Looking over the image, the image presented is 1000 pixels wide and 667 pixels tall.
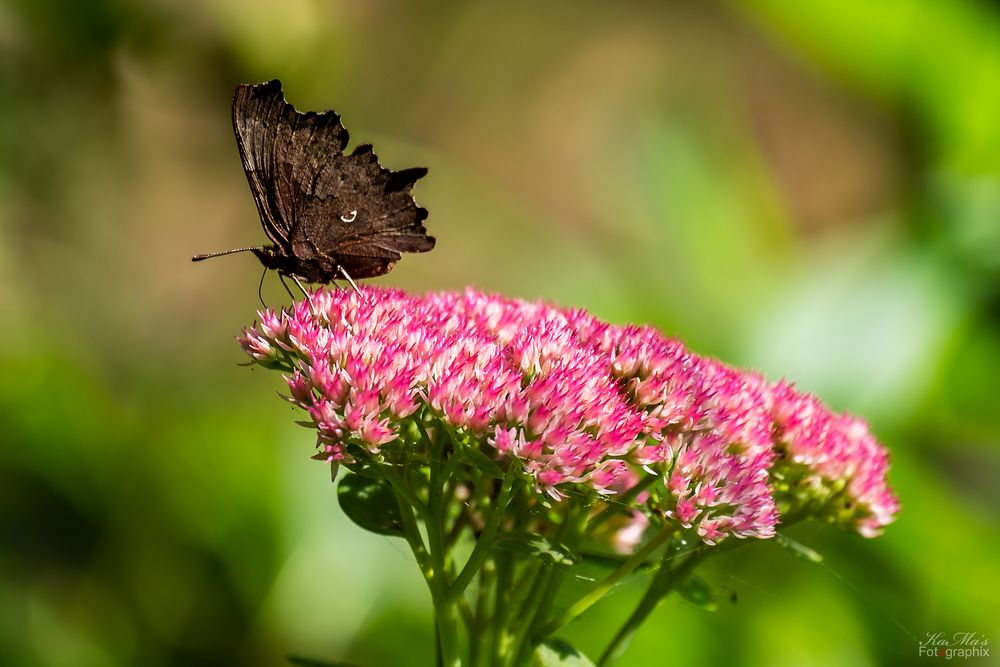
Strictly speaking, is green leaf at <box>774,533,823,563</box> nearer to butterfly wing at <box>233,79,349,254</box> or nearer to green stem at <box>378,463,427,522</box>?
green stem at <box>378,463,427,522</box>

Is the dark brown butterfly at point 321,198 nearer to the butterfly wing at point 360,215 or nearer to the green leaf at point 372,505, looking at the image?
the butterfly wing at point 360,215

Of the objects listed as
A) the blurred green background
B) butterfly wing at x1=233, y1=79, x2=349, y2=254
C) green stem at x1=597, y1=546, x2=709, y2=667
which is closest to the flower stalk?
green stem at x1=597, y1=546, x2=709, y2=667

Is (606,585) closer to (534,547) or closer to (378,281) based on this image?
(534,547)

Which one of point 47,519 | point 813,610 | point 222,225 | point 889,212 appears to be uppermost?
point 889,212

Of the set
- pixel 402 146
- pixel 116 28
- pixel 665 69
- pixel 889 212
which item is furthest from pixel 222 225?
pixel 889 212

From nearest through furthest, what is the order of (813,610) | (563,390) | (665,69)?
A: (563,390) < (813,610) < (665,69)

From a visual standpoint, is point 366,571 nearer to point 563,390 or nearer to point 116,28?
point 116,28

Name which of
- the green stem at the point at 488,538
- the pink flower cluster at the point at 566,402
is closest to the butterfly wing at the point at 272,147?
the pink flower cluster at the point at 566,402
